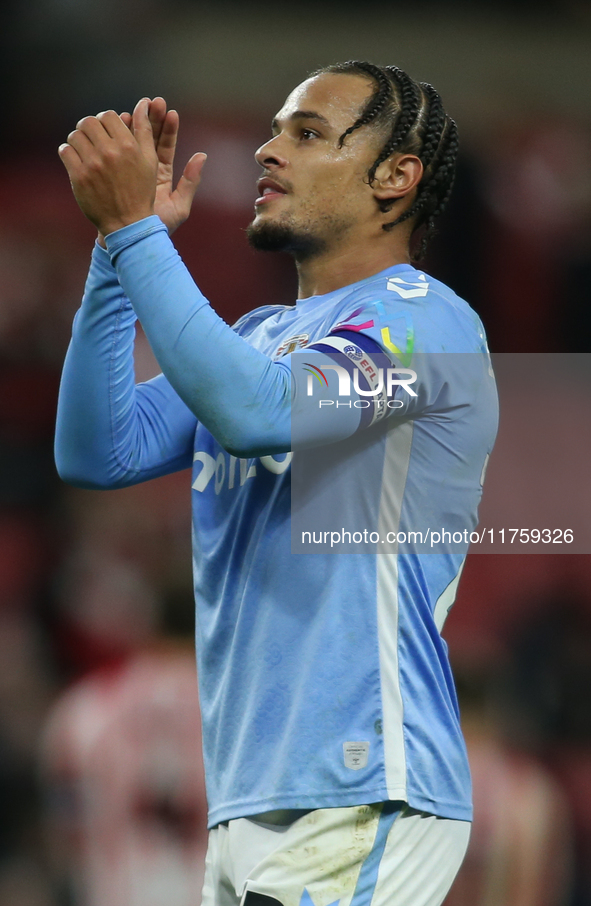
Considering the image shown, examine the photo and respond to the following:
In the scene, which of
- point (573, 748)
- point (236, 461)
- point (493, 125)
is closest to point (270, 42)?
point (493, 125)

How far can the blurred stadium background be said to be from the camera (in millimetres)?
3381

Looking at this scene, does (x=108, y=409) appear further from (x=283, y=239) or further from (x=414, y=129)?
(x=414, y=129)

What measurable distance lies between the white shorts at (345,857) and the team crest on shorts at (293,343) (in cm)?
Result: 70

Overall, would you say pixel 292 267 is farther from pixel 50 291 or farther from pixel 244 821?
pixel 244 821

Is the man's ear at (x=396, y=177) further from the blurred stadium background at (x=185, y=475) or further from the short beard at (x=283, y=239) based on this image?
the blurred stadium background at (x=185, y=475)

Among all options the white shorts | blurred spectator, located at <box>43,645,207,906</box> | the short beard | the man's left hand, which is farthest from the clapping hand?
blurred spectator, located at <box>43,645,207,906</box>

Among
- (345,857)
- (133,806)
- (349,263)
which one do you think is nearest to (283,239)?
(349,263)

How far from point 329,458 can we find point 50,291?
9.06 ft

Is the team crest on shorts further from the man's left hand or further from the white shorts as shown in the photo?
the white shorts

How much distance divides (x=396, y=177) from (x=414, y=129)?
4.2 inches

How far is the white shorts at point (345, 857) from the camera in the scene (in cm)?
152

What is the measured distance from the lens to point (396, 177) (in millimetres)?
1953

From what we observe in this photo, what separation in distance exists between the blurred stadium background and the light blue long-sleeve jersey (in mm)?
1767

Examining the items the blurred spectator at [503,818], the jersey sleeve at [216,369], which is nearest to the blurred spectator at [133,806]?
the blurred spectator at [503,818]
